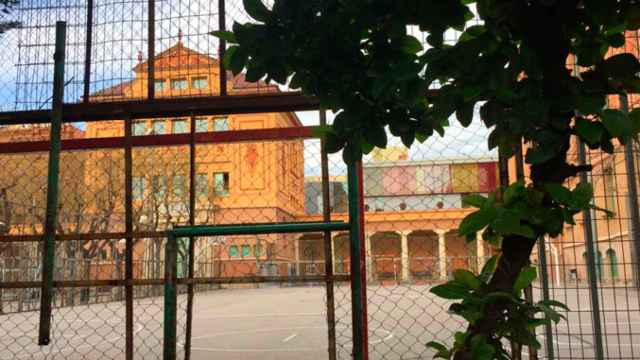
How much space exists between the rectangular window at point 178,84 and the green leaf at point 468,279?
12.6ft

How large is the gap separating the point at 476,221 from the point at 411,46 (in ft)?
1.57

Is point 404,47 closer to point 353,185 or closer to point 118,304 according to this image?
point 353,185

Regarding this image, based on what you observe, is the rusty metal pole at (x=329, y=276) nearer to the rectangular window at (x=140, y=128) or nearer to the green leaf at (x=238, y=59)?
the rectangular window at (x=140, y=128)

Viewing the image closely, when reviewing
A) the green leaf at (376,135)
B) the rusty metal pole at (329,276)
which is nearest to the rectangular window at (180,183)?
the rusty metal pole at (329,276)

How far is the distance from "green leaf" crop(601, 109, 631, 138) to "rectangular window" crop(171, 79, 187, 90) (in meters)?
4.02

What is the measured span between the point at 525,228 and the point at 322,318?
1432 cm

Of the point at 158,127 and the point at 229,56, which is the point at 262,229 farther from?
the point at 158,127

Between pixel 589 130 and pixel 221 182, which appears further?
pixel 221 182

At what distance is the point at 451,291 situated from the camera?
57.6 inches

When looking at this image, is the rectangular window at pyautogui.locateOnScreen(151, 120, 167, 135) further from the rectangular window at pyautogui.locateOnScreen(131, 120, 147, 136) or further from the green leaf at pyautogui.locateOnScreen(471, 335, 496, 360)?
the green leaf at pyautogui.locateOnScreen(471, 335, 496, 360)

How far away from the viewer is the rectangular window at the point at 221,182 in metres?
8.22

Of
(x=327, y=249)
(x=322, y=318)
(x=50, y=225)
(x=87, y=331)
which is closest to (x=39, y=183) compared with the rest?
(x=87, y=331)

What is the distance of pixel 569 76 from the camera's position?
1.36m

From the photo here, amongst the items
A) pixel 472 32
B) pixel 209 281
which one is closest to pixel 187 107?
pixel 209 281
